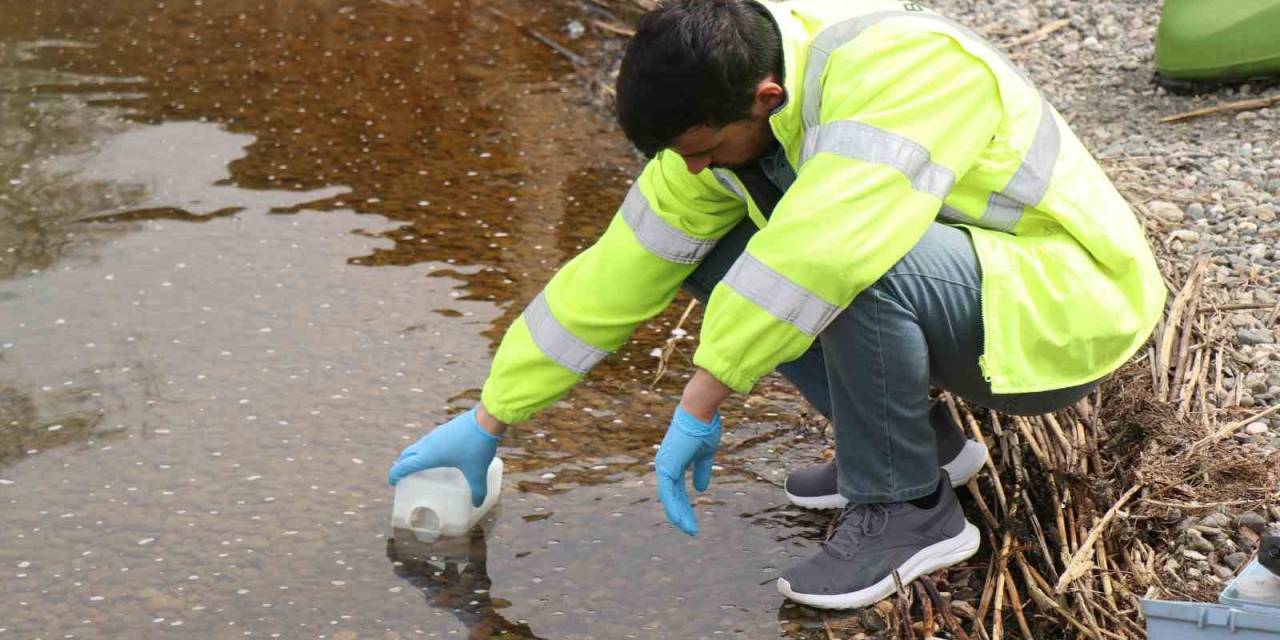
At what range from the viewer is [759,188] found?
260 centimetres

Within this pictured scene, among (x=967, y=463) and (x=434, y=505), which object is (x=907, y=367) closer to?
(x=967, y=463)

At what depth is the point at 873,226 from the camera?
90.0 inches

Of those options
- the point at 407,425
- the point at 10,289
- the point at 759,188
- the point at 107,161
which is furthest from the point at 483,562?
the point at 107,161

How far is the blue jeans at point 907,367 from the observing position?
2.46 meters

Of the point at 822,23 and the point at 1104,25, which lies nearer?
the point at 822,23

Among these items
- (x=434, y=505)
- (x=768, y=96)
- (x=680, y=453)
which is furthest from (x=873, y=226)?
(x=434, y=505)

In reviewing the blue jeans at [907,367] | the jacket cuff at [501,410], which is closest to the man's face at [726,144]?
the blue jeans at [907,367]

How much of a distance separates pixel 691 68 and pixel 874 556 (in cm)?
104

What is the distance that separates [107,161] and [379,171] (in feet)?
3.22

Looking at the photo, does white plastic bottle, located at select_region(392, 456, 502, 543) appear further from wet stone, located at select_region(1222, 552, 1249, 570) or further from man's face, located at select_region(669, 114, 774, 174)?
wet stone, located at select_region(1222, 552, 1249, 570)

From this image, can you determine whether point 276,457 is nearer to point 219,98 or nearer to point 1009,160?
point 1009,160

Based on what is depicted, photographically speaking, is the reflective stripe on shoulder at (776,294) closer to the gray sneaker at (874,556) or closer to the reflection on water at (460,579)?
the gray sneaker at (874,556)

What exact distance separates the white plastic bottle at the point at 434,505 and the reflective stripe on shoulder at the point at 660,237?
60cm

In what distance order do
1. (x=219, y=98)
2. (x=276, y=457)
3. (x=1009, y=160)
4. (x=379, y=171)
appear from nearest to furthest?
(x=1009, y=160)
(x=276, y=457)
(x=379, y=171)
(x=219, y=98)
